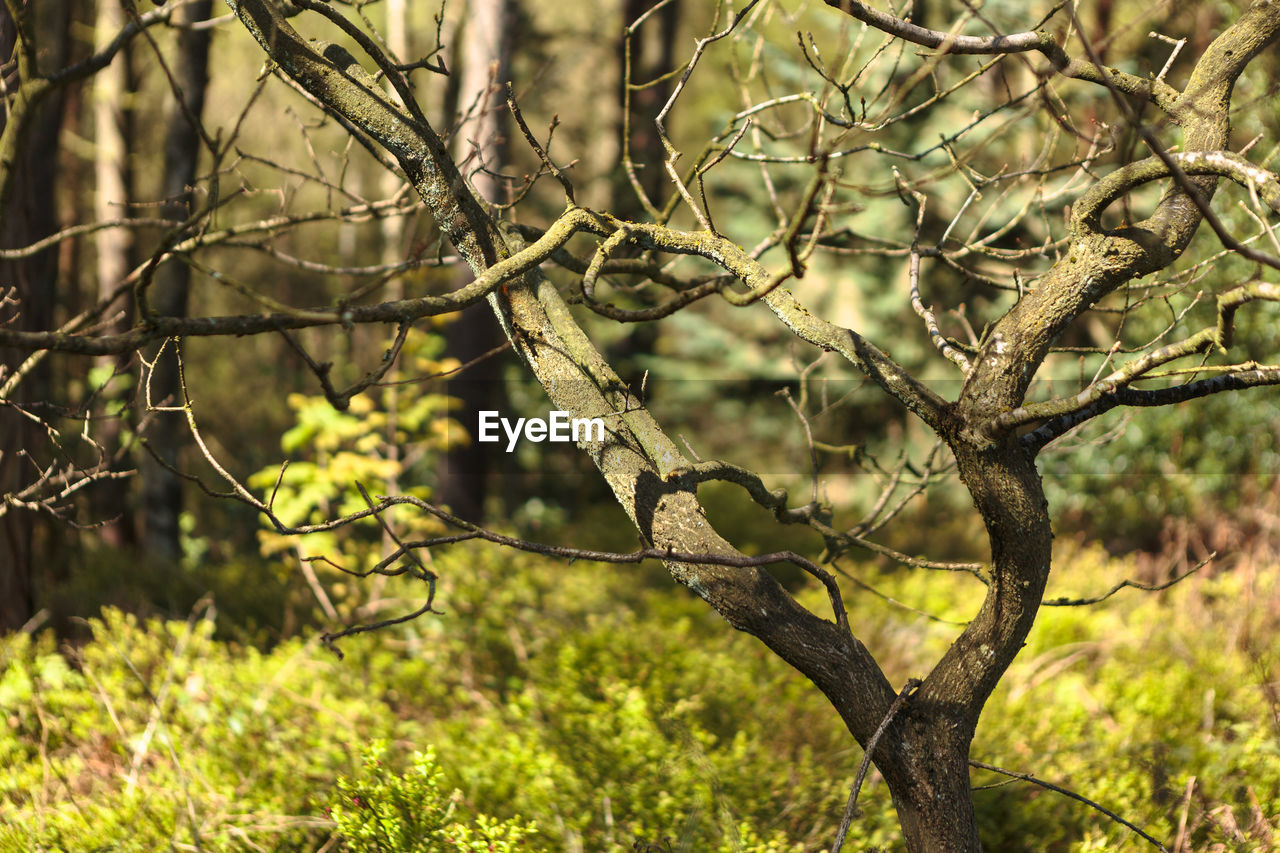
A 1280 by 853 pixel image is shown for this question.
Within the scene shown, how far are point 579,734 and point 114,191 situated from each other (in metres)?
5.95

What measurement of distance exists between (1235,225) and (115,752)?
767 cm

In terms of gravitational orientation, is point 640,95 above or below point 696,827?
above

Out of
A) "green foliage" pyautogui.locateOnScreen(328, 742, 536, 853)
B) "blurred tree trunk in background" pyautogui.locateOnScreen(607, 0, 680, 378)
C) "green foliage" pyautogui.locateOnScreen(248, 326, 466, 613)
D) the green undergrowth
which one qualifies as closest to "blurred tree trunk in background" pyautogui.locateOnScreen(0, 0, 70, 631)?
the green undergrowth

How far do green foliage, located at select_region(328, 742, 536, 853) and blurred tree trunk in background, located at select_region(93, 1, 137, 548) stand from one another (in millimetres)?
4881

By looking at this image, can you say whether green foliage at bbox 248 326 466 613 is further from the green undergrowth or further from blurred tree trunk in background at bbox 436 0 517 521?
blurred tree trunk in background at bbox 436 0 517 521

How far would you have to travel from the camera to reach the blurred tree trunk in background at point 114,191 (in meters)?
6.59

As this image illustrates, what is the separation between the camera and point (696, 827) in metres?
2.96

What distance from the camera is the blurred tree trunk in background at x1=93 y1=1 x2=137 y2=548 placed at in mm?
6594

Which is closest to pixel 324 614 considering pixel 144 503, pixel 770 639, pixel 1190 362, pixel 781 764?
pixel 144 503

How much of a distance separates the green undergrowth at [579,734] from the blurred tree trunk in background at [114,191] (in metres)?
2.16

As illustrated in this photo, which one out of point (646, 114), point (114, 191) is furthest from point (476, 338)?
point (646, 114)

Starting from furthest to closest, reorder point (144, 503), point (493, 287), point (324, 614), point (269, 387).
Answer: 1. point (269, 387)
2. point (144, 503)
3. point (324, 614)
4. point (493, 287)

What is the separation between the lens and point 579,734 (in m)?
3.67

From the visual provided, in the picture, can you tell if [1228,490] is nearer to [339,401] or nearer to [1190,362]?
[1190,362]
